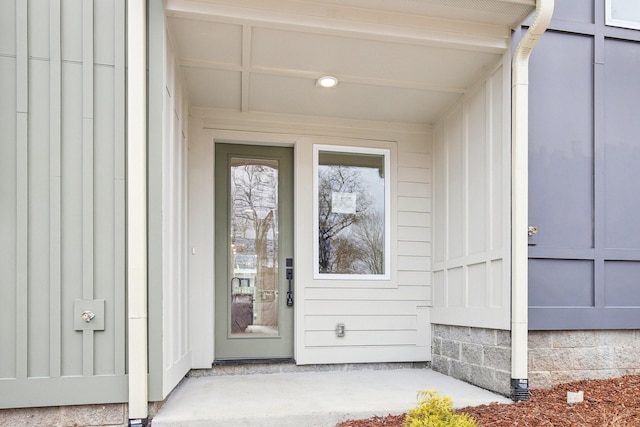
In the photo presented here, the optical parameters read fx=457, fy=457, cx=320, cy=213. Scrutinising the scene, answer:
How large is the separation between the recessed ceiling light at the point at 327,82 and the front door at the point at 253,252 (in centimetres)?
94

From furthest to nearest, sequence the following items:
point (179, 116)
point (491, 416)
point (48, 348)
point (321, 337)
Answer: point (321, 337)
point (179, 116)
point (491, 416)
point (48, 348)

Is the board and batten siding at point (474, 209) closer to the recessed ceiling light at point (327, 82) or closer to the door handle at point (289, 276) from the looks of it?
the recessed ceiling light at point (327, 82)

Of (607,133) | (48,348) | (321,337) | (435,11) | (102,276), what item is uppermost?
(435,11)

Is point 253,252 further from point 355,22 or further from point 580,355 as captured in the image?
point 580,355

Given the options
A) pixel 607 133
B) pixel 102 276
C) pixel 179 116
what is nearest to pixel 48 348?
pixel 102 276

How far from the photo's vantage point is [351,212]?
4.45 meters

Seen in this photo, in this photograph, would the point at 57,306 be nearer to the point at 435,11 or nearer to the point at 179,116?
the point at 179,116

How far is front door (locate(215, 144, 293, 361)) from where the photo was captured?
421cm

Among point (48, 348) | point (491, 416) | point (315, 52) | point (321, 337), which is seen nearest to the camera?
point (48, 348)

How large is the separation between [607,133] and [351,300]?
2.56 meters

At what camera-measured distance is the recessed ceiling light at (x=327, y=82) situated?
3.57 m

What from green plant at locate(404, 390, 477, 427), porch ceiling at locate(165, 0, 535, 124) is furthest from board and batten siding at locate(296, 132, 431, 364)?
green plant at locate(404, 390, 477, 427)

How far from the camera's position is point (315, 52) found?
324 cm

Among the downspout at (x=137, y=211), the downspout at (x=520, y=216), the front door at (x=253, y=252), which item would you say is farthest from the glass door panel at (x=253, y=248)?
the downspout at (x=520, y=216)
